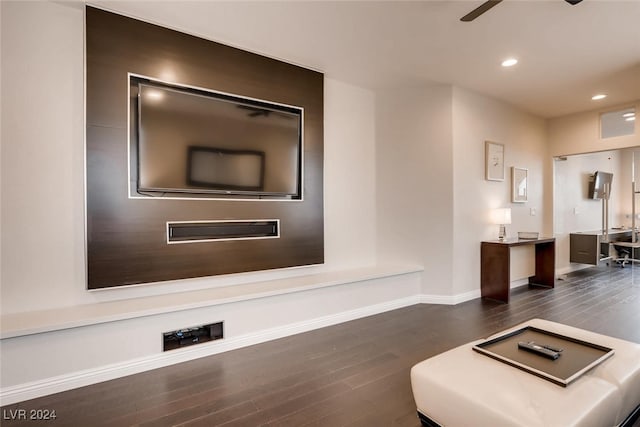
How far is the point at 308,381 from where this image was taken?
223cm

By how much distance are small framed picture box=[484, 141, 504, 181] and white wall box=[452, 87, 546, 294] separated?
0.07 m

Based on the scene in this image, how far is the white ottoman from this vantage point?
1259mm

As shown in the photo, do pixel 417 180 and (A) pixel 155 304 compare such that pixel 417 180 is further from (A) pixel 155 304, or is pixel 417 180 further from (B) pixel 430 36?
(A) pixel 155 304

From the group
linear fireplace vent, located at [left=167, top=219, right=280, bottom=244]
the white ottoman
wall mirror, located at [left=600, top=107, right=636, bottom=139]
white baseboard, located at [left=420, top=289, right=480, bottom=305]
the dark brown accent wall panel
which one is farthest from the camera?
wall mirror, located at [left=600, top=107, right=636, bottom=139]

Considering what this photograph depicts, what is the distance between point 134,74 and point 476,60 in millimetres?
3440

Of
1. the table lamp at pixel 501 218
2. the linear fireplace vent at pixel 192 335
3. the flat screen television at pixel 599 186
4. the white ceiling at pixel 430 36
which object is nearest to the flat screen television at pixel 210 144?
the white ceiling at pixel 430 36

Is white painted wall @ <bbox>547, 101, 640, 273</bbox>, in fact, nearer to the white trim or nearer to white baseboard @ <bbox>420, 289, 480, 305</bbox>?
white baseboard @ <bbox>420, 289, 480, 305</bbox>

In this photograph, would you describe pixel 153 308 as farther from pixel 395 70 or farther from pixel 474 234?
pixel 474 234

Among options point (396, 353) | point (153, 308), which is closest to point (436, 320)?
point (396, 353)

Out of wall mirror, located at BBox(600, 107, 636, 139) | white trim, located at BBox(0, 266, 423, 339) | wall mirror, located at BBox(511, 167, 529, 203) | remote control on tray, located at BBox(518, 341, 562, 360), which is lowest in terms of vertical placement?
remote control on tray, located at BBox(518, 341, 562, 360)

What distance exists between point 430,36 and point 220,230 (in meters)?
2.75

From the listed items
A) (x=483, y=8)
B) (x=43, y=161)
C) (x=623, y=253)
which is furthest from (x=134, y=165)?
(x=623, y=253)

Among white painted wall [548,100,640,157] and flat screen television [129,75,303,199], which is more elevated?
white painted wall [548,100,640,157]

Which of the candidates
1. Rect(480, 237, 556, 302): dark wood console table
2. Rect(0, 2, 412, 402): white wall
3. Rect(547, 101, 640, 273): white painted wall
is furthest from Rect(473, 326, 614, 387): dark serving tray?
Rect(547, 101, 640, 273): white painted wall
